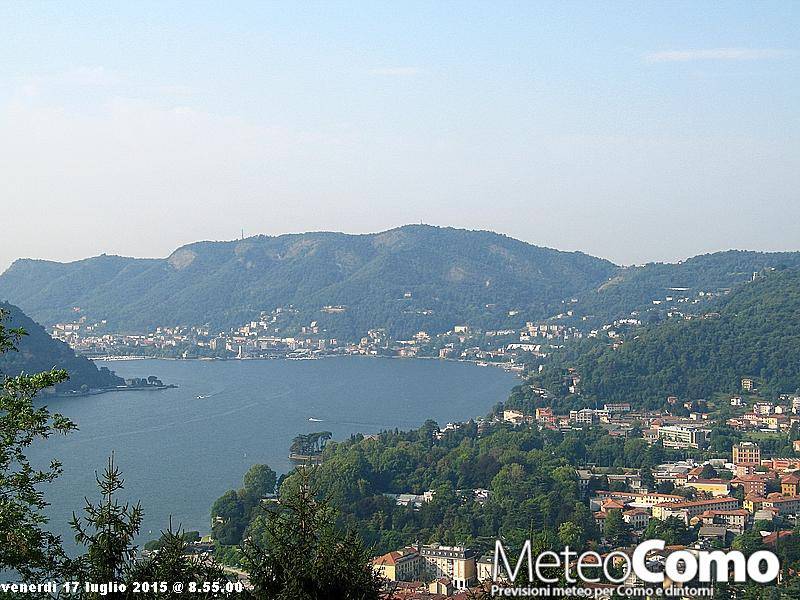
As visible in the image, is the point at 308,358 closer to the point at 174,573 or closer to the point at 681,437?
the point at 681,437

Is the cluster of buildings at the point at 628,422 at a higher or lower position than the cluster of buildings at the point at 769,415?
lower

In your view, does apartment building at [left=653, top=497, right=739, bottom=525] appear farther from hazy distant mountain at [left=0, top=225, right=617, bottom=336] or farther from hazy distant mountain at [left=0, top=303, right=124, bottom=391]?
hazy distant mountain at [left=0, top=225, right=617, bottom=336]

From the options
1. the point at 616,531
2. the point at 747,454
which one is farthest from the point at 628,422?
the point at 616,531

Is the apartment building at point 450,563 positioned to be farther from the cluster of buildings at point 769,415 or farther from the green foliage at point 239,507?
the cluster of buildings at point 769,415

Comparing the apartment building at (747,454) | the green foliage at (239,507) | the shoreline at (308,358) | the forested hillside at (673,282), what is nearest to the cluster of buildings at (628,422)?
the apartment building at (747,454)

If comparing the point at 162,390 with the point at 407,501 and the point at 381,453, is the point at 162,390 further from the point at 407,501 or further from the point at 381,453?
the point at 407,501

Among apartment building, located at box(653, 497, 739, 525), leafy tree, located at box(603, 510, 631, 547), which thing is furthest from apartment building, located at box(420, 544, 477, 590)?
apartment building, located at box(653, 497, 739, 525)
